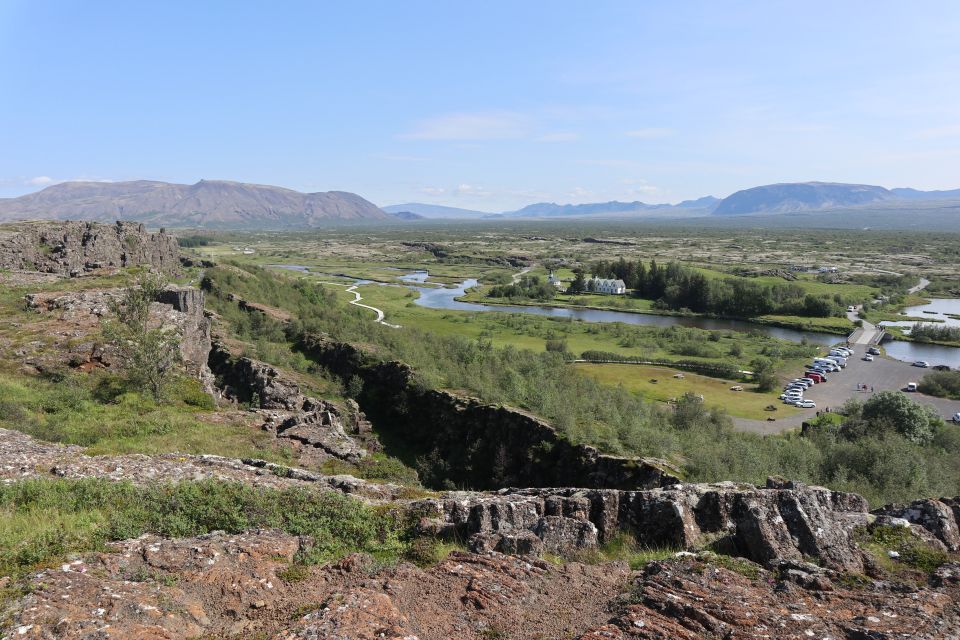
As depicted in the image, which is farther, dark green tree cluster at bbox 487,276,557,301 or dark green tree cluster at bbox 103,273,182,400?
dark green tree cluster at bbox 487,276,557,301

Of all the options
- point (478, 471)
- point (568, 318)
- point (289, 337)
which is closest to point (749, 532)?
point (478, 471)

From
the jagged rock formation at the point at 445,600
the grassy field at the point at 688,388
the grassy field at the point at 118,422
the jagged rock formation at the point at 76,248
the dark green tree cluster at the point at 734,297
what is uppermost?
the jagged rock formation at the point at 76,248

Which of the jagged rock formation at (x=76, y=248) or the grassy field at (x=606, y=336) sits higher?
the jagged rock formation at (x=76, y=248)

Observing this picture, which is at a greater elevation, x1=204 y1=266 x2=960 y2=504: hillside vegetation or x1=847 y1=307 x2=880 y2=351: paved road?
x1=204 y1=266 x2=960 y2=504: hillside vegetation

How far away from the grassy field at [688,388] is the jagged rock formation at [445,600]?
50599 millimetres

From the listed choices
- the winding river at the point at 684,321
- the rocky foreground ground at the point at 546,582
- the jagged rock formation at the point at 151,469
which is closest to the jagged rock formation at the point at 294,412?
the jagged rock formation at the point at 151,469

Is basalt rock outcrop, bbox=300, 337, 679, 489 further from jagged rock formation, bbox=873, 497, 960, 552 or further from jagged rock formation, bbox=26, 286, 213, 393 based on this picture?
jagged rock formation, bbox=26, 286, 213, 393

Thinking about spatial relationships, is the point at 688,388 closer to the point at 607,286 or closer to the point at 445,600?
the point at 445,600

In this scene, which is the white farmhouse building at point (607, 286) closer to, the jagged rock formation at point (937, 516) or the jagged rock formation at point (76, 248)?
the jagged rock formation at point (76, 248)

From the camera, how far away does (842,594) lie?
10523 mm

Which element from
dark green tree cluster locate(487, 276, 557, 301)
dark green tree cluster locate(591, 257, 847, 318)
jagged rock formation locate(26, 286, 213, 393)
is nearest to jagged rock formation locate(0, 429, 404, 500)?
jagged rock formation locate(26, 286, 213, 393)

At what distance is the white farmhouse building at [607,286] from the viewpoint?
513 feet

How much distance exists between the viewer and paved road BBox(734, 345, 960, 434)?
57.0 m

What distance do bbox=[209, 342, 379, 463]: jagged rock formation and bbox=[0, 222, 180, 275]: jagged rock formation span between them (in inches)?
1189
